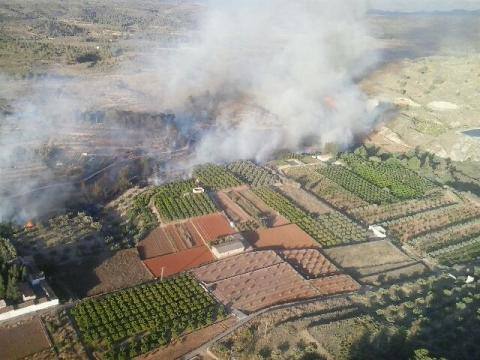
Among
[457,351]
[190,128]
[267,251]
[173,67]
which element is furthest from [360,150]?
[173,67]

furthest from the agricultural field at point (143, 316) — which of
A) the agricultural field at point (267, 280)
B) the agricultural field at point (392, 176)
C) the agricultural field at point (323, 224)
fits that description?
the agricultural field at point (392, 176)

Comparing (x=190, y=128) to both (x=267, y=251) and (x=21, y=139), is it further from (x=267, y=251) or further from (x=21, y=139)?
(x=267, y=251)

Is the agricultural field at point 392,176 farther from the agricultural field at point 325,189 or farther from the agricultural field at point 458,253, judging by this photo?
the agricultural field at point 458,253

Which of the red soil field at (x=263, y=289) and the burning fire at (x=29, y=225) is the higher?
the burning fire at (x=29, y=225)

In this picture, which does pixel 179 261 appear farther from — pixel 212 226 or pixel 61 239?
pixel 61 239

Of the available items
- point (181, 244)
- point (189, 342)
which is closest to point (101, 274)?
point (181, 244)
